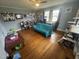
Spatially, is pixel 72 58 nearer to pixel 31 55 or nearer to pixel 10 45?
pixel 31 55

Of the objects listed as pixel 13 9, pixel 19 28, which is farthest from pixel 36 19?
pixel 13 9

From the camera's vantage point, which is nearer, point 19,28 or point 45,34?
point 45,34

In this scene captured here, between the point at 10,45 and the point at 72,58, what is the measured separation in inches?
81.6

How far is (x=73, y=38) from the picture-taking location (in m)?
2.27

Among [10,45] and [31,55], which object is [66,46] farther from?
[10,45]

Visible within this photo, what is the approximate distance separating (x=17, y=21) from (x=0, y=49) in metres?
4.02

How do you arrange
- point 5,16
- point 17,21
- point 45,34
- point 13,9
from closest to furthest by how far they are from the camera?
point 45,34
point 5,16
point 13,9
point 17,21

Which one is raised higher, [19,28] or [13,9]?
[13,9]

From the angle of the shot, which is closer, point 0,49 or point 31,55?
point 0,49

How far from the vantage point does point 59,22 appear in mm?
4652

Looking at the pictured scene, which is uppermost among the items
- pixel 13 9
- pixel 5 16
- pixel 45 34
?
pixel 13 9

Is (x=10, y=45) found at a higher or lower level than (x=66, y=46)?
higher

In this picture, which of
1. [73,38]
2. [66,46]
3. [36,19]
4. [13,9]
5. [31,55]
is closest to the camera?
[31,55]

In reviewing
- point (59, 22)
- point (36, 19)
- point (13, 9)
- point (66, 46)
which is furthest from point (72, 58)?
point (36, 19)
